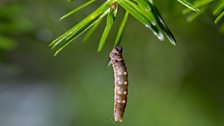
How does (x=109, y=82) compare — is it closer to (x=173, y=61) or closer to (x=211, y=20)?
(x=173, y=61)

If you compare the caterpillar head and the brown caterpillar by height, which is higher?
the caterpillar head

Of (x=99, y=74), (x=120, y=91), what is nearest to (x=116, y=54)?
(x=120, y=91)

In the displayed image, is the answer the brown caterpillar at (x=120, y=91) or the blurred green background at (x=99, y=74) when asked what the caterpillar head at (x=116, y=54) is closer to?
the brown caterpillar at (x=120, y=91)

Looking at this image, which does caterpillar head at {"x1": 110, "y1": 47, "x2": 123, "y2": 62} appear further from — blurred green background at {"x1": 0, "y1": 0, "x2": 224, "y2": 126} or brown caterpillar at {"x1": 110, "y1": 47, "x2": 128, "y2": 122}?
blurred green background at {"x1": 0, "y1": 0, "x2": 224, "y2": 126}

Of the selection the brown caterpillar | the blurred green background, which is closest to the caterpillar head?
Answer: the brown caterpillar

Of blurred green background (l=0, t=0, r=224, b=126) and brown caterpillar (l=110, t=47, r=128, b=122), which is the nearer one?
brown caterpillar (l=110, t=47, r=128, b=122)

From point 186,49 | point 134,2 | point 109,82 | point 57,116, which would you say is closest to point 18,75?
point 57,116

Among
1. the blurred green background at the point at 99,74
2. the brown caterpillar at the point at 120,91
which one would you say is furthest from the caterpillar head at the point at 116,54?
the blurred green background at the point at 99,74

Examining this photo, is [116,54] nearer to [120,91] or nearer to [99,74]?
[120,91]
